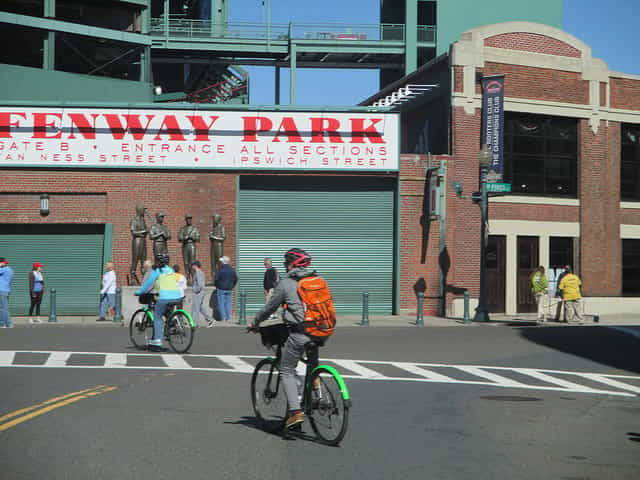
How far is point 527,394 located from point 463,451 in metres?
4.57

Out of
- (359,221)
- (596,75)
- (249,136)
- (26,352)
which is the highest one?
(596,75)

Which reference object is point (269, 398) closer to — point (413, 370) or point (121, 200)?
point (413, 370)

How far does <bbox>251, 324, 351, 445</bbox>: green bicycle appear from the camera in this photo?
27.5 ft

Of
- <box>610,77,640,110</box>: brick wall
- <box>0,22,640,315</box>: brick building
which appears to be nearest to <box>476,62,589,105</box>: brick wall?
<box>0,22,640,315</box>: brick building

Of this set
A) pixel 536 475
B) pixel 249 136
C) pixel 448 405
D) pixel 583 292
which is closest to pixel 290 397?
pixel 536 475

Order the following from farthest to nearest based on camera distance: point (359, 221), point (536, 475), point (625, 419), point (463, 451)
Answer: point (359, 221) < point (625, 419) < point (463, 451) < point (536, 475)

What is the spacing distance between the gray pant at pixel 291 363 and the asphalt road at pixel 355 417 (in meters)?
0.43

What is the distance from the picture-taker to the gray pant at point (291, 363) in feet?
28.8

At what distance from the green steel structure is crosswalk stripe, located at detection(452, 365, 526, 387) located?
31.0 m

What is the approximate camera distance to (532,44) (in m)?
33.2

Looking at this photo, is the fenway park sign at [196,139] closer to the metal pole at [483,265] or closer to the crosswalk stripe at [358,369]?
the metal pole at [483,265]

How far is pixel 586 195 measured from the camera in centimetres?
3384

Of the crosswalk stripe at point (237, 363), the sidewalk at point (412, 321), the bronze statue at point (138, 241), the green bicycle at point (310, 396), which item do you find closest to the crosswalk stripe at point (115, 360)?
the crosswalk stripe at point (237, 363)

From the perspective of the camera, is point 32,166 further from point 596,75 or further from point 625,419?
point 625,419
